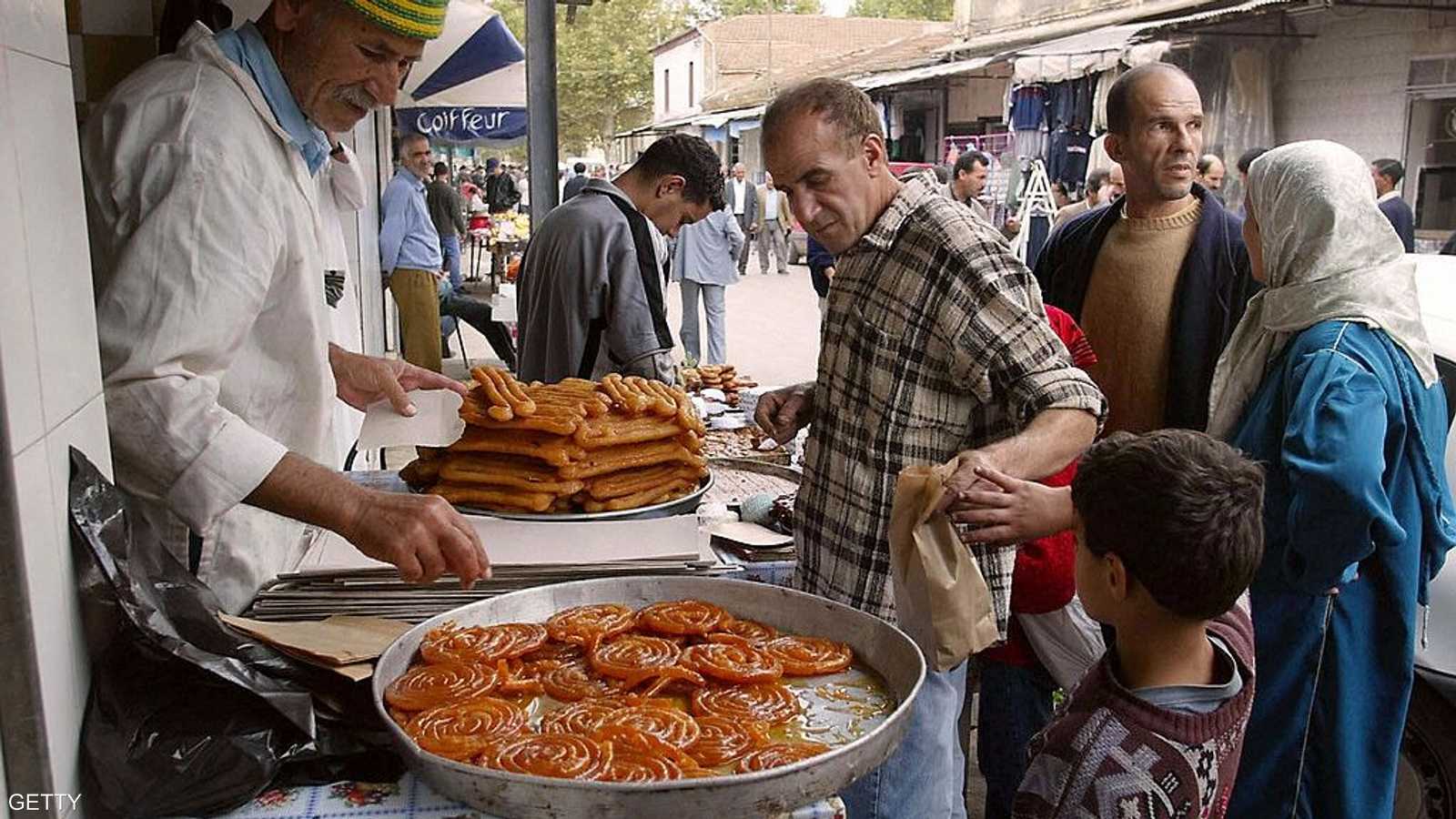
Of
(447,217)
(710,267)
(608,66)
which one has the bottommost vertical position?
(710,267)

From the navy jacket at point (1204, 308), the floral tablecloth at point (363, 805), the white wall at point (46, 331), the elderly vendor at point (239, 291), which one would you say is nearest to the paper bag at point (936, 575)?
the floral tablecloth at point (363, 805)

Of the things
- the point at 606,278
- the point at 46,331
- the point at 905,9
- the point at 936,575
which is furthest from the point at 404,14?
the point at 905,9

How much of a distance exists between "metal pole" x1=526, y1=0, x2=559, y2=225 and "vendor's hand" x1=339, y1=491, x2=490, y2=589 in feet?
14.3

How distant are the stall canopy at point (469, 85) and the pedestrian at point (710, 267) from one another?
6.66ft

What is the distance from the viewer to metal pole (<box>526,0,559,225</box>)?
5.65 metres

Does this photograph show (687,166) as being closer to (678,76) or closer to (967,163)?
(967,163)

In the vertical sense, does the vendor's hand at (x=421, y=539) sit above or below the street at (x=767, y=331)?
above

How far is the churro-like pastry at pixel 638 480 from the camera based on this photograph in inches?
97.0

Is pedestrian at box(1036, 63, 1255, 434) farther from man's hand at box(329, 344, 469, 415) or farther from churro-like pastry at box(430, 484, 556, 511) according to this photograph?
man's hand at box(329, 344, 469, 415)

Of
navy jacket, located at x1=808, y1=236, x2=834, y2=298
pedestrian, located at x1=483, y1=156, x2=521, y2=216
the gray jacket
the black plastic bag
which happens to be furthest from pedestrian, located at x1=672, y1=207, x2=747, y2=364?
pedestrian, located at x1=483, y1=156, x2=521, y2=216

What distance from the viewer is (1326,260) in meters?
3.08

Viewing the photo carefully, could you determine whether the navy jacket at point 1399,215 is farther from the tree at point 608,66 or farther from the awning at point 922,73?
the tree at point 608,66

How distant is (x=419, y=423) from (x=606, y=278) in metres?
2.06

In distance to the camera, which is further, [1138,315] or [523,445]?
[1138,315]
